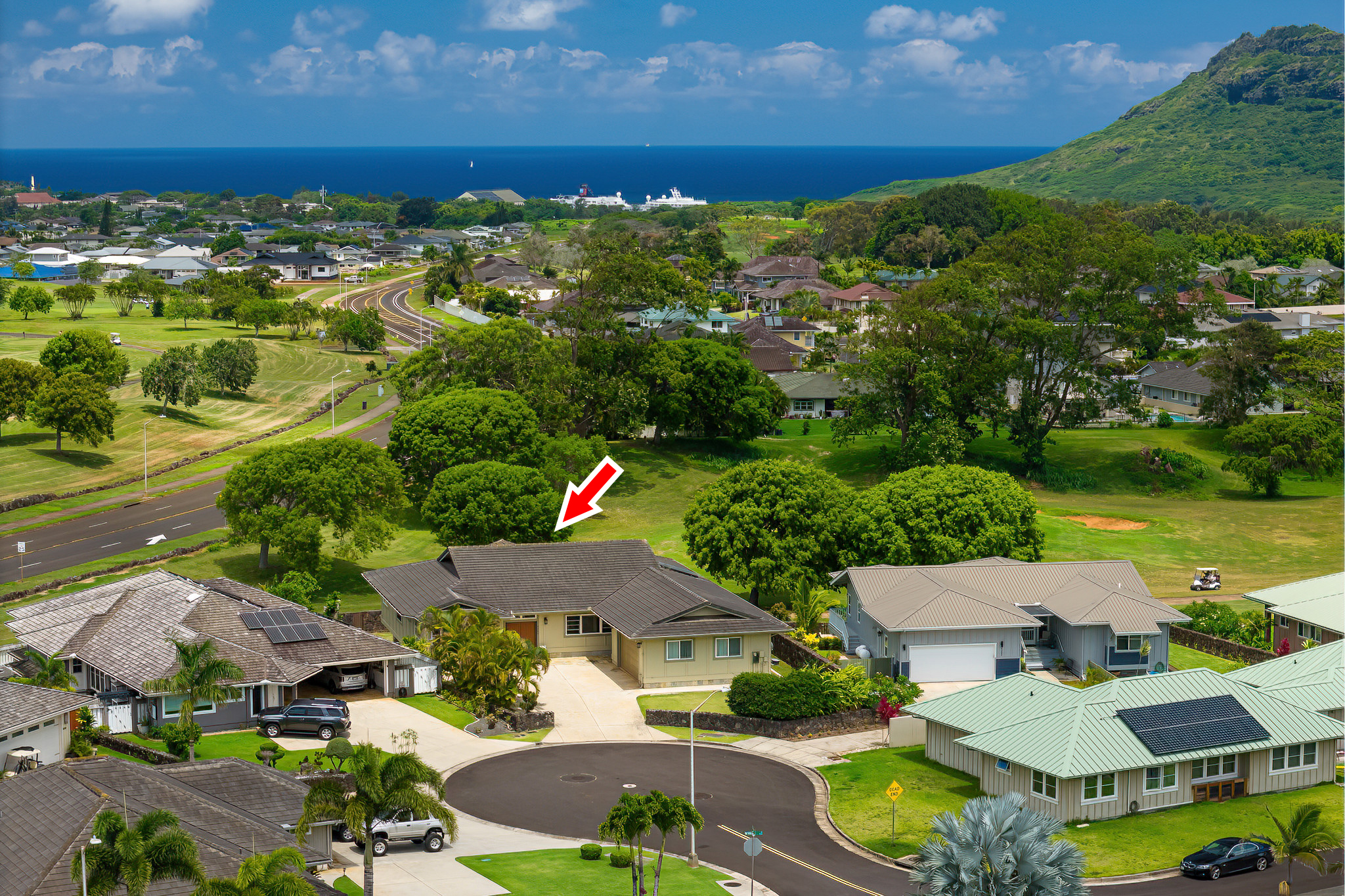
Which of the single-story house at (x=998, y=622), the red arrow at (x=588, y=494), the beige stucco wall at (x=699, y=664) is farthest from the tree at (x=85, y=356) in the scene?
the single-story house at (x=998, y=622)

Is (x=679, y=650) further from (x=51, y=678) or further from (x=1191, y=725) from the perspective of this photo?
(x=51, y=678)

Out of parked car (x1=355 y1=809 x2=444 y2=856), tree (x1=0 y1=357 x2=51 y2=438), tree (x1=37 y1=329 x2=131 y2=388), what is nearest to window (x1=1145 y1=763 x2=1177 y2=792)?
parked car (x1=355 y1=809 x2=444 y2=856)

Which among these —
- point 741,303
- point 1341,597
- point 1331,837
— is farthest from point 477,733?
point 741,303

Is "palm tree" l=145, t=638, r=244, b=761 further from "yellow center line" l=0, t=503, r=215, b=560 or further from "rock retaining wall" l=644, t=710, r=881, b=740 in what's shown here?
"yellow center line" l=0, t=503, r=215, b=560

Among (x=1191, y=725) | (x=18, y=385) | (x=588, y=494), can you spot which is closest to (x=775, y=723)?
(x=1191, y=725)

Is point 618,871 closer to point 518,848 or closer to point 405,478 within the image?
point 518,848

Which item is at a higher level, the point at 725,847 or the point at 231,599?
the point at 231,599

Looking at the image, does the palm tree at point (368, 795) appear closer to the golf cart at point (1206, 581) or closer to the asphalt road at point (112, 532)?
the asphalt road at point (112, 532)
